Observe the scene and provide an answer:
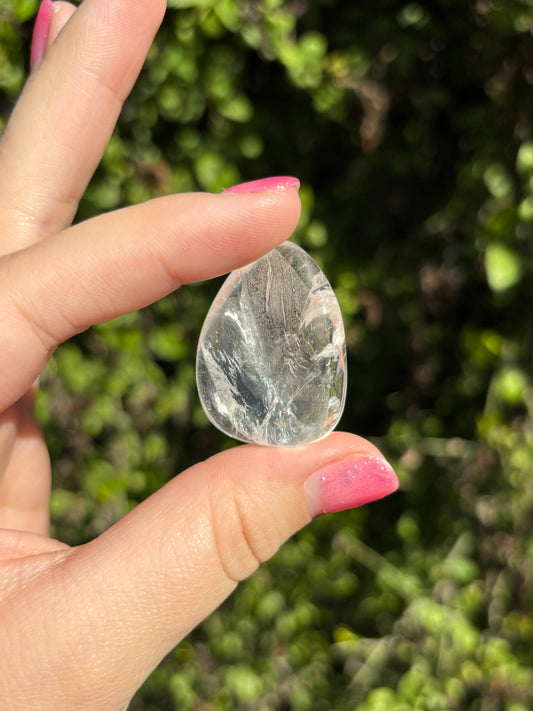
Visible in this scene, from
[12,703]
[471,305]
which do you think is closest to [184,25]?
[471,305]

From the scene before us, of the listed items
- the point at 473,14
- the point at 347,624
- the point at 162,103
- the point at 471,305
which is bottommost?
the point at 347,624

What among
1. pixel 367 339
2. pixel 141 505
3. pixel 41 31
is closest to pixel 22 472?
pixel 141 505

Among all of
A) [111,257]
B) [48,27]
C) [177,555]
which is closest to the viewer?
[177,555]

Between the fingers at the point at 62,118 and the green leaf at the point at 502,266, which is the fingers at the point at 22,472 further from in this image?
the green leaf at the point at 502,266

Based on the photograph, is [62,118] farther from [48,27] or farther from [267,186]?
[267,186]

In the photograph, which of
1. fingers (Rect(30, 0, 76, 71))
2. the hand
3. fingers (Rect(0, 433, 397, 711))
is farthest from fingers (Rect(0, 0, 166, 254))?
fingers (Rect(0, 433, 397, 711))

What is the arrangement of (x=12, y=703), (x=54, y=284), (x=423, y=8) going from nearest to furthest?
(x=12, y=703) → (x=54, y=284) → (x=423, y=8)

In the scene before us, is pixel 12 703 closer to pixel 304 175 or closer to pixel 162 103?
pixel 162 103

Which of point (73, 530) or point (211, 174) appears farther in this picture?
point (73, 530)
